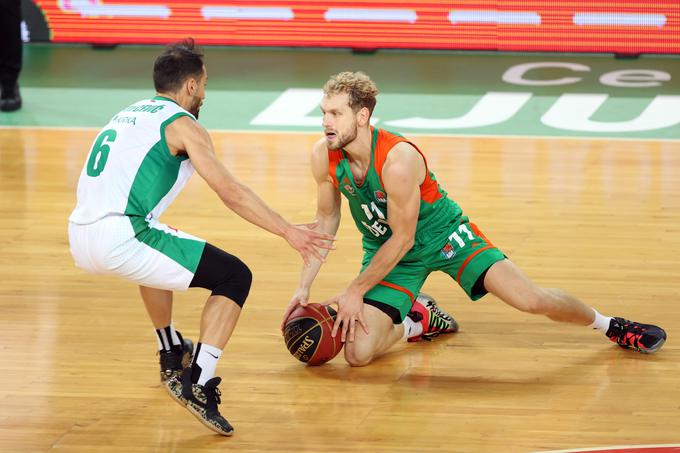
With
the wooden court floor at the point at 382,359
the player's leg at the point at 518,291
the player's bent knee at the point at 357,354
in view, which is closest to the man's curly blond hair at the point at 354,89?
the player's leg at the point at 518,291

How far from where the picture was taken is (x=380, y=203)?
192 inches

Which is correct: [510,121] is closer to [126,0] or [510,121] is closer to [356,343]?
[126,0]

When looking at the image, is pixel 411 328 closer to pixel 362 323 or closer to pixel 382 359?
pixel 382 359

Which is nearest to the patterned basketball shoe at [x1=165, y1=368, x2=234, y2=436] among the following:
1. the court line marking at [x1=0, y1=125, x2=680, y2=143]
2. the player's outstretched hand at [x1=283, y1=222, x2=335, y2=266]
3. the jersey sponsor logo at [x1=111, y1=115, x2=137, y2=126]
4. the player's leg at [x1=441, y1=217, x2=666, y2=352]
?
the player's outstretched hand at [x1=283, y1=222, x2=335, y2=266]

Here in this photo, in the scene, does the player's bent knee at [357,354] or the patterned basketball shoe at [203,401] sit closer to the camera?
the patterned basketball shoe at [203,401]

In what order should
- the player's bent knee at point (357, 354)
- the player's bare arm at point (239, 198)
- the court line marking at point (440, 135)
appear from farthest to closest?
the court line marking at point (440, 135) → the player's bent knee at point (357, 354) → the player's bare arm at point (239, 198)

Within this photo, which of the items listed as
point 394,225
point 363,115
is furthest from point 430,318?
point 363,115

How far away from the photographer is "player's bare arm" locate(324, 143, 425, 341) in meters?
4.71

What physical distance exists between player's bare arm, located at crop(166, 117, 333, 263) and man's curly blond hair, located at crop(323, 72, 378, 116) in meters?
0.67

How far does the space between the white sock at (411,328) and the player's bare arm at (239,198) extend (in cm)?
→ 108

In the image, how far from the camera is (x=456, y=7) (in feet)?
38.3

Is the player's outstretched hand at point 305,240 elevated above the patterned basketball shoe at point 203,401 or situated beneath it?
elevated above

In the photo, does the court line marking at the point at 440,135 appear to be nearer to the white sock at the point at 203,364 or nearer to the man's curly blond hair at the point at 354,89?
the man's curly blond hair at the point at 354,89

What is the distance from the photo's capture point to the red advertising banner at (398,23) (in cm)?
1152
